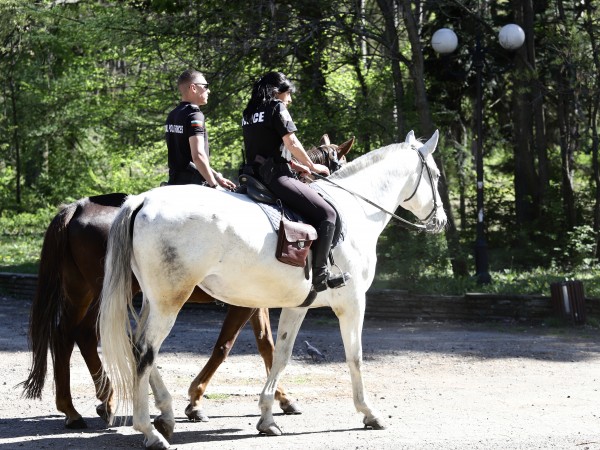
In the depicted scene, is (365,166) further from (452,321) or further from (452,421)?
(452,321)

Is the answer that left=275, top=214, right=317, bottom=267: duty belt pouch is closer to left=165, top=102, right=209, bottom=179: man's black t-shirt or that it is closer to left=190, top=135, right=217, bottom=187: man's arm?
left=190, top=135, right=217, bottom=187: man's arm

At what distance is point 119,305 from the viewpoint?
6.75 m

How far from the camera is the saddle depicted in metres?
7.04

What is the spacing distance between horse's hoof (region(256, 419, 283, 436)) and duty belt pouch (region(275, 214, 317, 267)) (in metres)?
1.39

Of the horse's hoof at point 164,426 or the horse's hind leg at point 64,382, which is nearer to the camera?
A: the horse's hoof at point 164,426

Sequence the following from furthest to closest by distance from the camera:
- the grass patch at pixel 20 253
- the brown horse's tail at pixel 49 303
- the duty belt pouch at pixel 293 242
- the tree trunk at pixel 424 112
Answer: the grass patch at pixel 20 253 → the tree trunk at pixel 424 112 → the brown horse's tail at pixel 49 303 → the duty belt pouch at pixel 293 242

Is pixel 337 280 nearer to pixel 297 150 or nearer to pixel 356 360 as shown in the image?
pixel 356 360

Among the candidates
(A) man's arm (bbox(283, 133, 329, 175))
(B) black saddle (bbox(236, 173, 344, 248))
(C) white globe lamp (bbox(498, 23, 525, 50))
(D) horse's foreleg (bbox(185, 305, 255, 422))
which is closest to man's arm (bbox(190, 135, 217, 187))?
(B) black saddle (bbox(236, 173, 344, 248))

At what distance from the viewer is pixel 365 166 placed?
27.6ft

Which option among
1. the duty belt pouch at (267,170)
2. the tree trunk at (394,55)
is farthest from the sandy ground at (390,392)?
the tree trunk at (394,55)

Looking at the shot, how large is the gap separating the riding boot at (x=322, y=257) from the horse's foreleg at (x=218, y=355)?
1243 mm

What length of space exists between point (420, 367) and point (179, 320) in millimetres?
5161

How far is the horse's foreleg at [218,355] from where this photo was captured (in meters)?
8.19

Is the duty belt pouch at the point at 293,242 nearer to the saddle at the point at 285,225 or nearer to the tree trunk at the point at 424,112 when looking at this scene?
the saddle at the point at 285,225
